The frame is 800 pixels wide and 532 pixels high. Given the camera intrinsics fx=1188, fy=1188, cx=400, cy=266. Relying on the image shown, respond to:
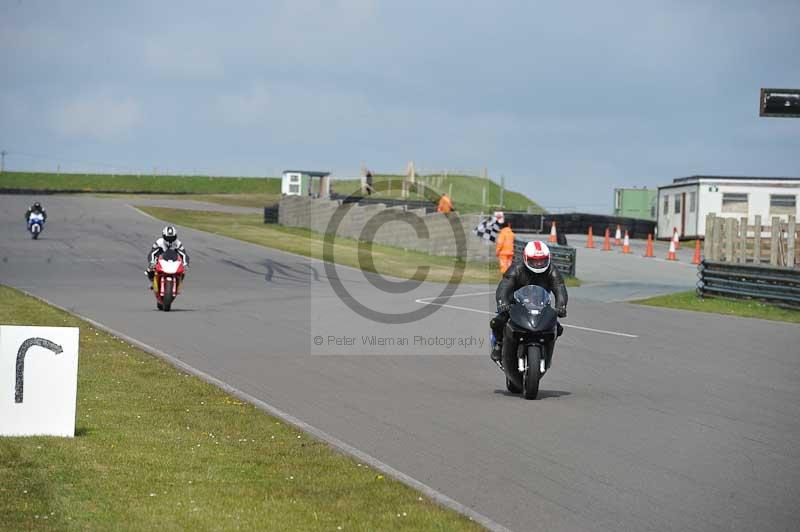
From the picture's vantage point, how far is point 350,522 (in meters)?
7.03

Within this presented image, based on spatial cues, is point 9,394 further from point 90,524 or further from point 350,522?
point 350,522

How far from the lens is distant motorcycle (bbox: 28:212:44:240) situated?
153 feet

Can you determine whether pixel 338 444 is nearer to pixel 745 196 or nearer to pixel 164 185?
pixel 745 196

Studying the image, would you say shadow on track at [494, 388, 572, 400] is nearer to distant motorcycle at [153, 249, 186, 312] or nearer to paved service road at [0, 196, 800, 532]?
paved service road at [0, 196, 800, 532]

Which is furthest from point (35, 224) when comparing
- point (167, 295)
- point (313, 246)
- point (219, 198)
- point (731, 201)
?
point (219, 198)

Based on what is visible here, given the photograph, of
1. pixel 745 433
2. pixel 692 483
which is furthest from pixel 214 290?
pixel 692 483

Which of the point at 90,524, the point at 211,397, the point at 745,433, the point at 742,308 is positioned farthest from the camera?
the point at 742,308

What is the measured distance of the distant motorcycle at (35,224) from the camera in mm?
46781

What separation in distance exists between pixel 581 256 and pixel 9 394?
3652 centimetres

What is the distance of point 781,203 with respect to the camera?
161 feet

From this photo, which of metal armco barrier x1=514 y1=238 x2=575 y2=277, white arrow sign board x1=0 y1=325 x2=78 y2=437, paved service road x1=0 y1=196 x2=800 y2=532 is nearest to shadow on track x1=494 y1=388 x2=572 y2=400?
paved service road x1=0 y1=196 x2=800 y2=532

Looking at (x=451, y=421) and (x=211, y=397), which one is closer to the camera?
(x=451, y=421)

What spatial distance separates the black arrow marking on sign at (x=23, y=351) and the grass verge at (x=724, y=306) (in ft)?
59.6

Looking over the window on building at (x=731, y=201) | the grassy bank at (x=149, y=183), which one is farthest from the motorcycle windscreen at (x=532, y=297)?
the grassy bank at (x=149, y=183)
